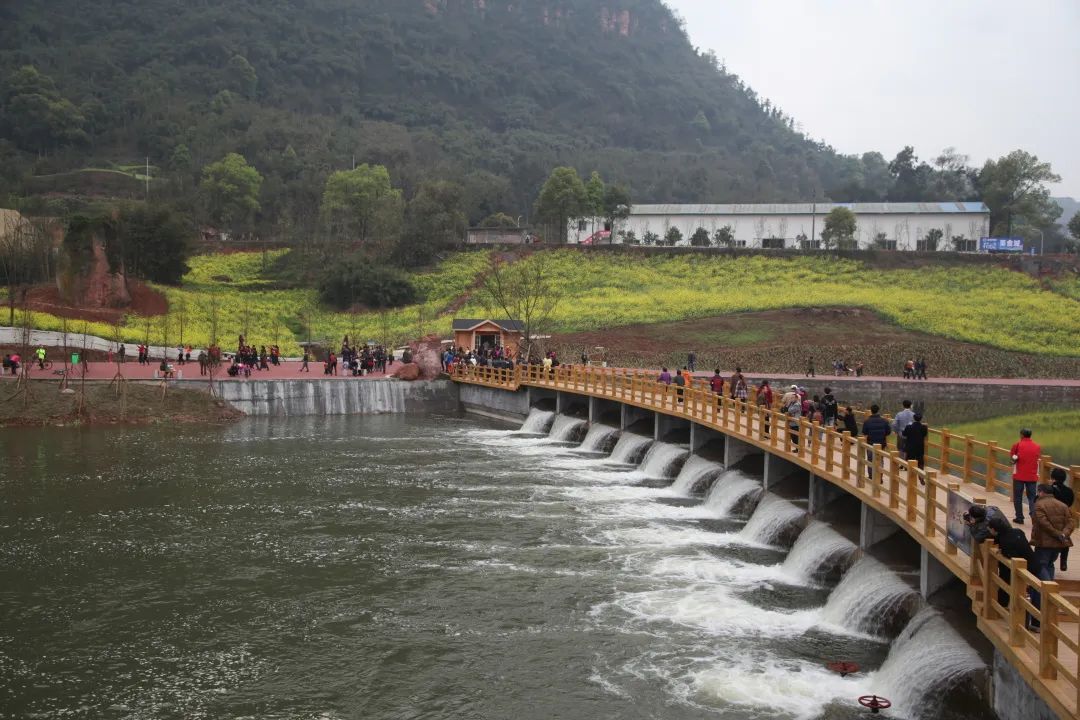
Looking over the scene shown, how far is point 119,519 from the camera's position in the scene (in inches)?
1059

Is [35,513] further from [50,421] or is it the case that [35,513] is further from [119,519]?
[50,421]

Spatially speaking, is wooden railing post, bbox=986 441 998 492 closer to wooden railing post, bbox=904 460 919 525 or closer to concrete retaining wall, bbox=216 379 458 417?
wooden railing post, bbox=904 460 919 525

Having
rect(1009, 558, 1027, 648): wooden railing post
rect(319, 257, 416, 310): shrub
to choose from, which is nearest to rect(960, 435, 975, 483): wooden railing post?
rect(1009, 558, 1027, 648): wooden railing post

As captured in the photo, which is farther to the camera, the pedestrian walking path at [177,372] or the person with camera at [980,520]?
the pedestrian walking path at [177,372]

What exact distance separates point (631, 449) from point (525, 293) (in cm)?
4346

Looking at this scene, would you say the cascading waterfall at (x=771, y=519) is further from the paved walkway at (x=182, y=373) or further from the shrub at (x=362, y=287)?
the shrub at (x=362, y=287)

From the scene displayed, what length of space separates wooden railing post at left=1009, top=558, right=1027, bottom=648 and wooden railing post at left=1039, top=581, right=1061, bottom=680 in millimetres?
673

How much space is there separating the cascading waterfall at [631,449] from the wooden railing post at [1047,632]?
26102mm

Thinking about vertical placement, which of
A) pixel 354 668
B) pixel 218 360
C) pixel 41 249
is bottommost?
pixel 354 668

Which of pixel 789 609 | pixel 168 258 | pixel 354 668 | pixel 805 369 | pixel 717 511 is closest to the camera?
pixel 354 668

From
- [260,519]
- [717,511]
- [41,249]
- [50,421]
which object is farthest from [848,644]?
[41,249]

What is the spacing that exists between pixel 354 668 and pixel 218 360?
1486 inches

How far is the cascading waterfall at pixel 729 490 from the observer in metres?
28.0

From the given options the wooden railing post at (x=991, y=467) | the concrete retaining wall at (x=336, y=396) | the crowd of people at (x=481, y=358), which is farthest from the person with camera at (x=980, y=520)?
the concrete retaining wall at (x=336, y=396)
